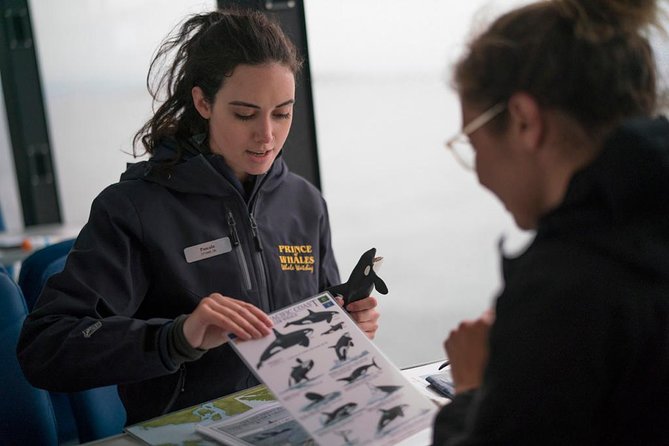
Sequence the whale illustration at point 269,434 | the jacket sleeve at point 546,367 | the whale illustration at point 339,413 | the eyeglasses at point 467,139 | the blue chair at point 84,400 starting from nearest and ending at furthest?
the jacket sleeve at point 546,367
the eyeglasses at point 467,139
the whale illustration at point 339,413
the whale illustration at point 269,434
the blue chair at point 84,400

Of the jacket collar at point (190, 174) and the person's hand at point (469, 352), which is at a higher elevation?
the jacket collar at point (190, 174)

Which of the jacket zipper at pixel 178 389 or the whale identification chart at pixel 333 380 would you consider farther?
the jacket zipper at pixel 178 389

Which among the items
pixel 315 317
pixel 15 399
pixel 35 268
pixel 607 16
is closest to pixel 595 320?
pixel 607 16

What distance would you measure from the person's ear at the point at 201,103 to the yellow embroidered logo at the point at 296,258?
348mm

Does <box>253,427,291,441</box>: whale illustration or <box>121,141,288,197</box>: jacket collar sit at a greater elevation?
<box>121,141,288,197</box>: jacket collar

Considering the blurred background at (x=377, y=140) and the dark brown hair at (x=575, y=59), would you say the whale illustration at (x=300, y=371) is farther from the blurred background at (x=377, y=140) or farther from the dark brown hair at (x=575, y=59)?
the blurred background at (x=377, y=140)

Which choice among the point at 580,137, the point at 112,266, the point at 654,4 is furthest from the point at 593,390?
the point at 112,266

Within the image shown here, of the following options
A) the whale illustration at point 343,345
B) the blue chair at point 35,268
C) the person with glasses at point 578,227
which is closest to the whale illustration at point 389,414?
the whale illustration at point 343,345

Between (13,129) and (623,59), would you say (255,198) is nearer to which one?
(623,59)

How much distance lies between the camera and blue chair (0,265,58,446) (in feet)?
5.41

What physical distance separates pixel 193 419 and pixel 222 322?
26cm

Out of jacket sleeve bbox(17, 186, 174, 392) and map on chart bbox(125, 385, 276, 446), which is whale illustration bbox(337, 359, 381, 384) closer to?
map on chart bbox(125, 385, 276, 446)

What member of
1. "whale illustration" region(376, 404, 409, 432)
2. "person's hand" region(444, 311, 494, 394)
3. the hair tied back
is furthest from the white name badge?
the hair tied back

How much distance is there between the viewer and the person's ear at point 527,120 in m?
0.87
